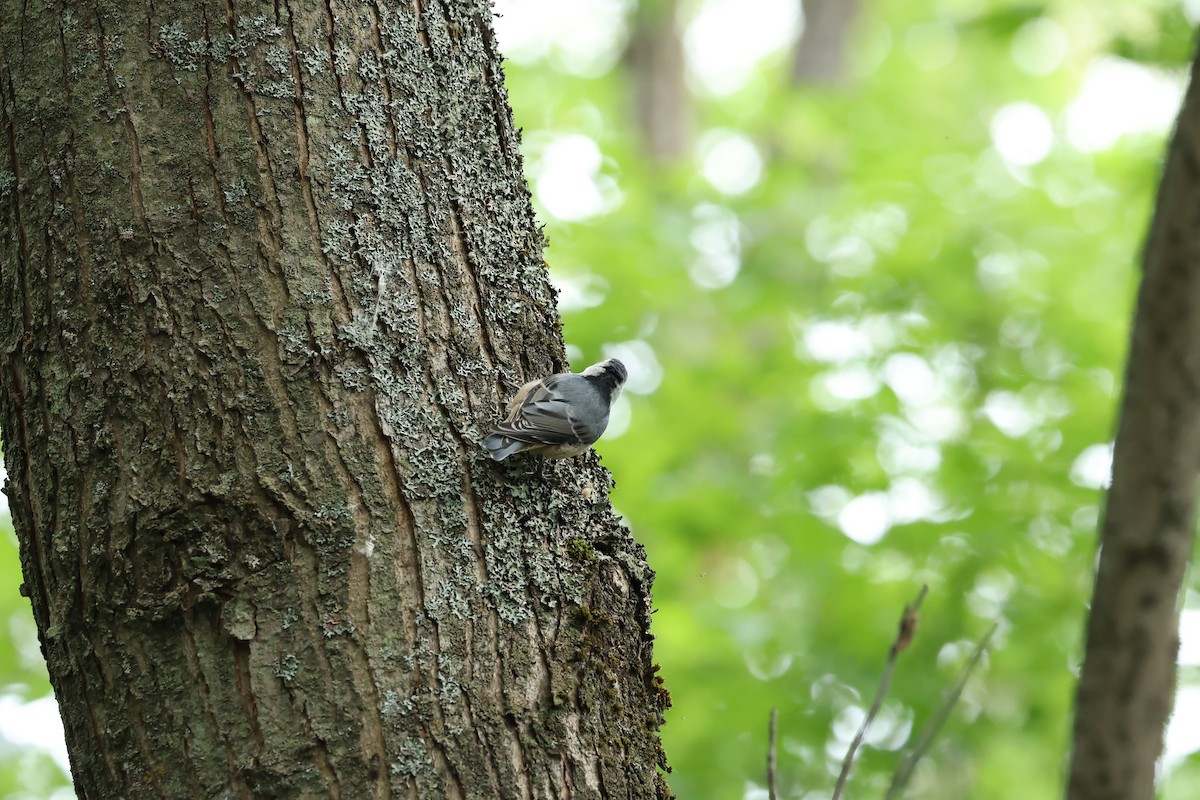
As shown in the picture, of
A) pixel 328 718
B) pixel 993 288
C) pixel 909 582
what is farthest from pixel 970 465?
pixel 328 718

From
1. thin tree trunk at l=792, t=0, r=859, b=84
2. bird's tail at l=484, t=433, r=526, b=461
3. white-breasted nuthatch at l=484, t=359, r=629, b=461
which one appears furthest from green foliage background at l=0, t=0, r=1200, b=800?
bird's tail at l=484, t=433, r=526, b=461

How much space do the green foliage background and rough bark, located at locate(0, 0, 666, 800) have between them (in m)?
3.08

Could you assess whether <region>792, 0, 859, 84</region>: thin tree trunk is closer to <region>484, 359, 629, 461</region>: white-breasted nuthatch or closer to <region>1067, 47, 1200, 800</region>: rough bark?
<region>484, 359, 629, 461</region>: white-breasted nuthatch

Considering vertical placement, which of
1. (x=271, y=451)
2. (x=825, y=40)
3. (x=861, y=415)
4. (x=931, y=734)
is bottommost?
(x=931, y=734)

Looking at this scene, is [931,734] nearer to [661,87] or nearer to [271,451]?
[271,451]

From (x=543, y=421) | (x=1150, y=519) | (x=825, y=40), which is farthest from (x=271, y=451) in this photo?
(x=825, y=40)

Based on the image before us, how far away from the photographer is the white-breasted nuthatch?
1.80 m

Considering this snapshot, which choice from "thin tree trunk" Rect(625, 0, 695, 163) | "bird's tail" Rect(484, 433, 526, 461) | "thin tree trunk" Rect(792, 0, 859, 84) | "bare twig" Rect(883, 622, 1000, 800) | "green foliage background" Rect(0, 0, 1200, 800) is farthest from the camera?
"thin tree trunk" Rect(625, 0, 695, 163)

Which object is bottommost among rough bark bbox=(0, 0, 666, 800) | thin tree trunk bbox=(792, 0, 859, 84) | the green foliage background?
rough bark bbox=(0, 0, 666, 800)

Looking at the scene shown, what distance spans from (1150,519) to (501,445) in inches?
42.8

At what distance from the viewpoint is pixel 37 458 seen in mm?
1664

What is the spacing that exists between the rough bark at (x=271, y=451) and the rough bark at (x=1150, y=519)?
3.02 feet

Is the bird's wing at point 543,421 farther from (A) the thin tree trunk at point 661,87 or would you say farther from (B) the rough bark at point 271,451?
(A) the thin tree trunk at point 661,87

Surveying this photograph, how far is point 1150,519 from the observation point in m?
0.95
